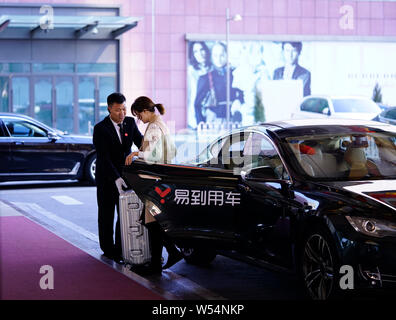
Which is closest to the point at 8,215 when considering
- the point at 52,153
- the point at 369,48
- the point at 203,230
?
the point at 52,153

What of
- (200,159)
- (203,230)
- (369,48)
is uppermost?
(369,48)

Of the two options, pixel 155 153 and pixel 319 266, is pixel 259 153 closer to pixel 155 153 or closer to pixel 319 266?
pixel 155 153

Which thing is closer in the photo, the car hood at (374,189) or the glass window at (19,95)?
the car hood at (374,189)

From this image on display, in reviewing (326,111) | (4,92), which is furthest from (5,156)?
(4,92)

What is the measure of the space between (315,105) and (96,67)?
1550 cm

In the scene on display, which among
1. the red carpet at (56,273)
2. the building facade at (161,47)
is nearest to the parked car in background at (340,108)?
the building facade at (161,47)

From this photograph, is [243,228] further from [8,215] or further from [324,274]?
[8,215]

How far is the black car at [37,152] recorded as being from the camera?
17.3 meters

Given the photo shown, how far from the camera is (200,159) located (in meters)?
8.56

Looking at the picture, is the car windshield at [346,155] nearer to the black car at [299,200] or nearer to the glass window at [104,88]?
the black car at [299,200]

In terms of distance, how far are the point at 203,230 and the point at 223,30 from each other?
43517 mm

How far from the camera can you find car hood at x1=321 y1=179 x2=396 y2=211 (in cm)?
609

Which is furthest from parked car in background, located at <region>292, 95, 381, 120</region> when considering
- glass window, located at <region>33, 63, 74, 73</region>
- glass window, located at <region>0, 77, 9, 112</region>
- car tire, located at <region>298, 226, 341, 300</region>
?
car tire, located at <region>298, 226, 341, 300</region>

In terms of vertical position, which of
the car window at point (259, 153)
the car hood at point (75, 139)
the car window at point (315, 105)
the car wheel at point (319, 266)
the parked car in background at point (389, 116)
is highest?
the car window at point (315, 105)
